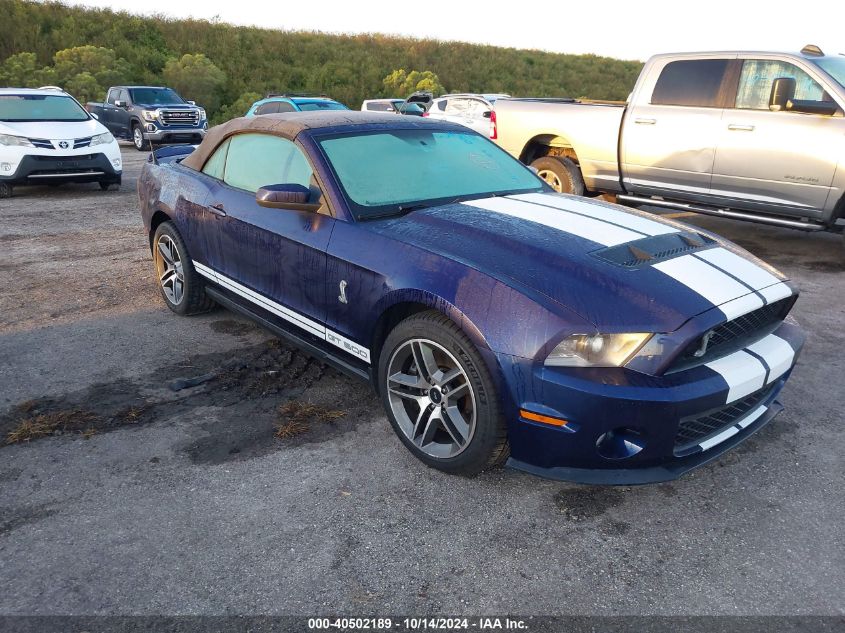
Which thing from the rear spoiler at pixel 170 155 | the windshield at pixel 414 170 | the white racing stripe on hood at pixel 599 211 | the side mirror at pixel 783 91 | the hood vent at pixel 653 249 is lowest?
the rear spoiler at pixel 170 155

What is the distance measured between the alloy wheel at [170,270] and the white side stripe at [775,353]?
3791mm

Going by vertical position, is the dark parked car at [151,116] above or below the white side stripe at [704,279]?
below

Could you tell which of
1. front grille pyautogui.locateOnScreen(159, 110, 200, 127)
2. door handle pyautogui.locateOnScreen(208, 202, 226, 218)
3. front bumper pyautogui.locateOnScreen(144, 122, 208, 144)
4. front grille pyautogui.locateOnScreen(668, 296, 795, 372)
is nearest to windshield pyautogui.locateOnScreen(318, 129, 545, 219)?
door handle pyautogui.locateOnScreen(208, 202, 226, 218)

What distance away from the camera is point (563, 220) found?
3.37 meters

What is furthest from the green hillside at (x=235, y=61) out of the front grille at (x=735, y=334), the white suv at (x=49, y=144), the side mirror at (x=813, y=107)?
the front grille at (x=735, y=334)

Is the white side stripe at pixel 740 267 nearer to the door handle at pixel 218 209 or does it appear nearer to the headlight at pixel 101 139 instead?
the door handle at pixel 218 209

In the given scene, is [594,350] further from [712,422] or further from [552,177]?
[552,177]

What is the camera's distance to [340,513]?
280cm

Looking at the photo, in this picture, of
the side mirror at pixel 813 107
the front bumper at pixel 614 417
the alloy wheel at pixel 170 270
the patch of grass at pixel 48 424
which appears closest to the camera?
the front bumper at pixel 614 417

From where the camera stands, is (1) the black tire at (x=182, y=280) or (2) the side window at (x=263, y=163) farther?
(1) the black tire at (x=182, y=280)

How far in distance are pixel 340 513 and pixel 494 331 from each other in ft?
3.28

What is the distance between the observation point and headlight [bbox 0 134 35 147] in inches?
392

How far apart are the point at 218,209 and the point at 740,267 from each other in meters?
3.05

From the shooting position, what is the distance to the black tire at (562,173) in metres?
8.02
